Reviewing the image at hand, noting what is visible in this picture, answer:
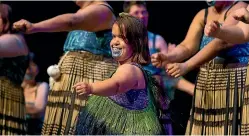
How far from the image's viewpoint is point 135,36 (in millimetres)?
2955

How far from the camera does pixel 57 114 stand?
3.85m

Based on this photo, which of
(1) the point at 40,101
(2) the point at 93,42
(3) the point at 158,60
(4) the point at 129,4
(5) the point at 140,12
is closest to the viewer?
(3) the point at 158,60

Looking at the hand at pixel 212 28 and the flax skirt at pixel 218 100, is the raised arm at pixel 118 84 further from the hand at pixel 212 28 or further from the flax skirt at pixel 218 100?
the flax skirt at pixel 218 100

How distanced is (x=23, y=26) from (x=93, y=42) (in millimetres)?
714

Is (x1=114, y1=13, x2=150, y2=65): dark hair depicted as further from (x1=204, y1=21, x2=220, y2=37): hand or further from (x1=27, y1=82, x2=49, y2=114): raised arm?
(x1=27, y1=82, x2=49, y2=114): raised arm

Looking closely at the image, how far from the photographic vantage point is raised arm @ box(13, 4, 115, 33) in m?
3.38

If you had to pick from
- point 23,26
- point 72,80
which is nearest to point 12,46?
point 72,80

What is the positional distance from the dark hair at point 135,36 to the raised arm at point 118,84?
0.12 metres

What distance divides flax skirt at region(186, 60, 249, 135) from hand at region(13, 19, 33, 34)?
3.36 feet

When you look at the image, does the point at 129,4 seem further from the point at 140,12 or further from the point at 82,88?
the point at 82,88

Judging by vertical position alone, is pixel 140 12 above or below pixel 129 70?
above

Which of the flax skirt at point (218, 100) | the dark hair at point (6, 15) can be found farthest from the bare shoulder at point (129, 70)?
the dark hair at point (6, 15)

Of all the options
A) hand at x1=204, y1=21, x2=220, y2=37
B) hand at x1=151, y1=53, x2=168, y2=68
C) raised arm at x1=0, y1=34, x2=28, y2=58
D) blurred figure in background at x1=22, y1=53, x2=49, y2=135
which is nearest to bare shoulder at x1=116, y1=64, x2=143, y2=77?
hand at x1=204, y1=21, x2=220, y2=37

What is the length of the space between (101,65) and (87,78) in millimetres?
110
